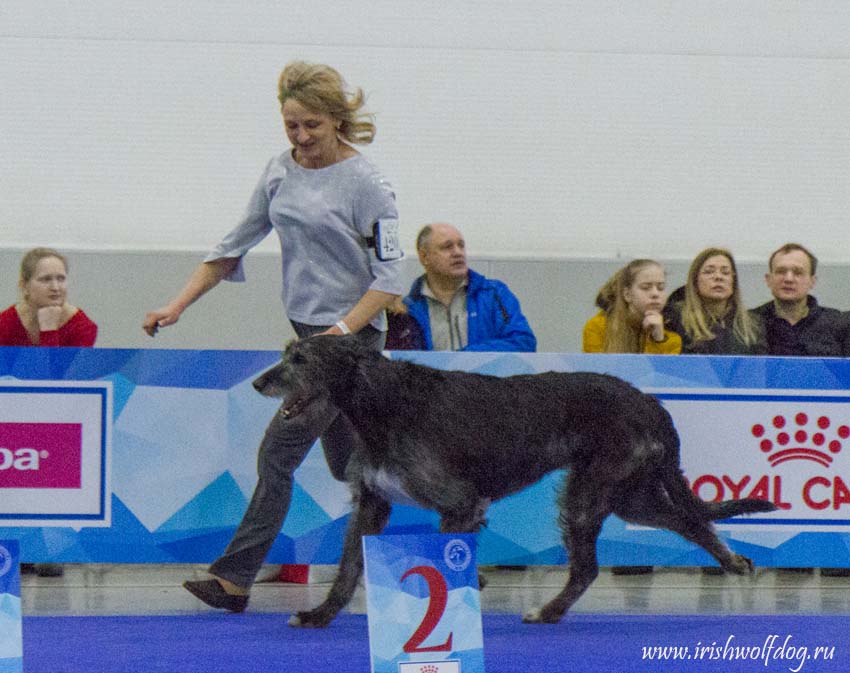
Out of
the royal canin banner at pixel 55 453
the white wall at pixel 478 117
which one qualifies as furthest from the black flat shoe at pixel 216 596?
the white wall at pixel 478 117

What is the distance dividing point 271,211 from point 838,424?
7.13 ft

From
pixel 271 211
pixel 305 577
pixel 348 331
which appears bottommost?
pixel 305 577

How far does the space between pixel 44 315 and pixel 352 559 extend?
1.89 metres

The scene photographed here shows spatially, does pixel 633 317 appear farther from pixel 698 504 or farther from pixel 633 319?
pixel 698 504

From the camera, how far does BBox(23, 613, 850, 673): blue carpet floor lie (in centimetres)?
366

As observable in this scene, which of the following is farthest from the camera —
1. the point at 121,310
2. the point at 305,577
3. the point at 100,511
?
the point at 121,310

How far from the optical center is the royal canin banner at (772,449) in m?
5.01

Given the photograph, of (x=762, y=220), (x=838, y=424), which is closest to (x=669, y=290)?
(x=762, y=220)

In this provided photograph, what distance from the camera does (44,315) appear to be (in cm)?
541

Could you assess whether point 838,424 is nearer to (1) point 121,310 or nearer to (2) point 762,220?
(2) point 762,220

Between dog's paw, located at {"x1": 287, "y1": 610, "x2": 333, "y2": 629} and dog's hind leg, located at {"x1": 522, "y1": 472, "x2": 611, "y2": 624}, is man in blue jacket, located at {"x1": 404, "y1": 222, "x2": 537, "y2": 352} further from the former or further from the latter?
dog's paw, located at {"x1": 287, "y1": 610, "x2": 333, "y2": 629}

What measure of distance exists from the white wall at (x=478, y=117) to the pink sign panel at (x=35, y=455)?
2.37m

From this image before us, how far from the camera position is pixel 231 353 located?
4988mm

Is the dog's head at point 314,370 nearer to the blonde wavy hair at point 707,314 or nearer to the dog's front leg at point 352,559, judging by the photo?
the dog's front leg at point 352,559
